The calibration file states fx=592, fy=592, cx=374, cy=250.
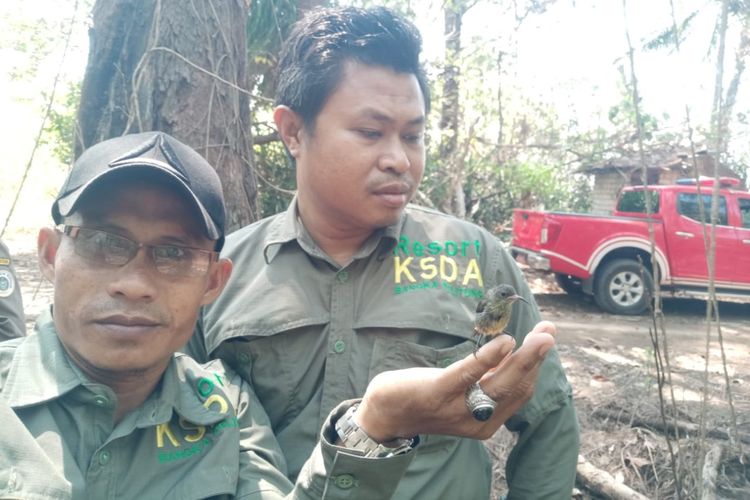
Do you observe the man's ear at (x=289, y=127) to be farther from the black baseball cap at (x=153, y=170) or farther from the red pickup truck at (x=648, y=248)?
the red pickup truck at (x=648, y=248)

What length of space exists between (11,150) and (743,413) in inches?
1132

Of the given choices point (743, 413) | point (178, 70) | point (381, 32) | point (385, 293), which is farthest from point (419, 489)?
point (743, 413)

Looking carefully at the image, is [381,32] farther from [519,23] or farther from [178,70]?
[519,23]

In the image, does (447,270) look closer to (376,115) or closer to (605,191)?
(376,115)

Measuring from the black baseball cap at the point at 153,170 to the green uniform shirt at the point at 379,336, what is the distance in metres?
0.39

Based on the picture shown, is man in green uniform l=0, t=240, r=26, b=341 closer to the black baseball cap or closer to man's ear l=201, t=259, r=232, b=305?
the black baseball cap

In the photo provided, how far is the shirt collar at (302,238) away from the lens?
2227 millimetres

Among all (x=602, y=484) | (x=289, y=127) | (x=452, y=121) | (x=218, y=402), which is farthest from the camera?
(x=452, y=121)

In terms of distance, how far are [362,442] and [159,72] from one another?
275cm

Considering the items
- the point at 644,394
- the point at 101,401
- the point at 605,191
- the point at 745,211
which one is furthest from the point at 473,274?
the point at 605,191

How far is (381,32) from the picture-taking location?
86.9 inches

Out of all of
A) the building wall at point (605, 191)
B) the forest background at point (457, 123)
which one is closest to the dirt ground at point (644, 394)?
the forest background at point (457, 123)

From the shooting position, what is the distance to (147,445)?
5.70 ft

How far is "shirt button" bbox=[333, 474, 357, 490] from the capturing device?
4.88 ft
